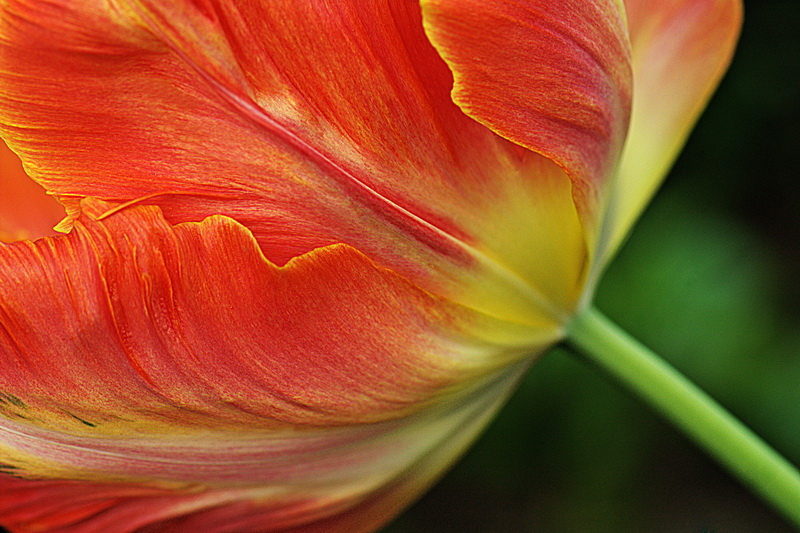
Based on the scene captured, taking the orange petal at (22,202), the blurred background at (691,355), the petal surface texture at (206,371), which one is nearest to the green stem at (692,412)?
the petal surface texture at (206,371)

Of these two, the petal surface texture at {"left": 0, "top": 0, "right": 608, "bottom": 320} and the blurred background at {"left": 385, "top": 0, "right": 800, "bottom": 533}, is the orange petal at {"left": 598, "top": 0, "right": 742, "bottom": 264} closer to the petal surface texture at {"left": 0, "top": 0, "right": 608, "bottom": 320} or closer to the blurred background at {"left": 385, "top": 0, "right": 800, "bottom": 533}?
the petal surface texture at {"left": 0, "top": 0, "right": 608, "bottom": 320}

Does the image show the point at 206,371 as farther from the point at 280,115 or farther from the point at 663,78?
the point at 663,78

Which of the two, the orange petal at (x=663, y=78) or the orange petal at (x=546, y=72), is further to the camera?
the orange petal at (x=663, y=78)

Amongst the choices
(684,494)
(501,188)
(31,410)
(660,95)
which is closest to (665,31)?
(660,95)

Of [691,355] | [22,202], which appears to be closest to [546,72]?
[22,202]

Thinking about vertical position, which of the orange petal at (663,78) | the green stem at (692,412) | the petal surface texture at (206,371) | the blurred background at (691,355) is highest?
the petal surface texture at (206,371)

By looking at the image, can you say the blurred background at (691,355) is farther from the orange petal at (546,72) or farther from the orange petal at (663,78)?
the orange petal at (546,72)

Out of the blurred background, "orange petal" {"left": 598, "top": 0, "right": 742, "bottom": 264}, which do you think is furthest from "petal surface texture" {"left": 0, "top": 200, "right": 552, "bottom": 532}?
the blurred background
